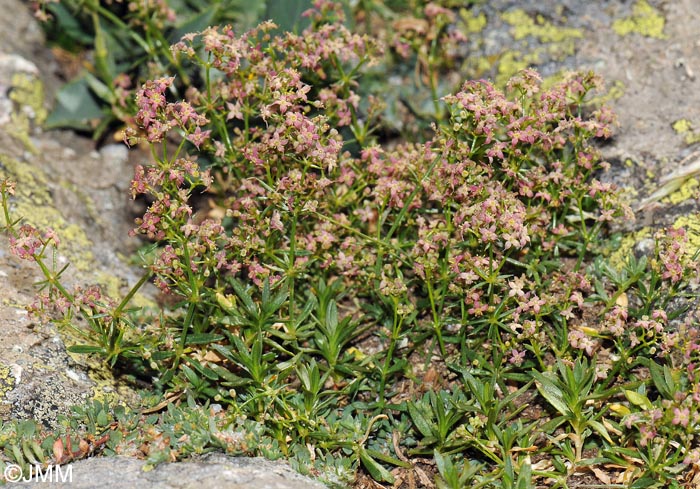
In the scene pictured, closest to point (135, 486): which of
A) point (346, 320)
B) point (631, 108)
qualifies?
point (346, 320)

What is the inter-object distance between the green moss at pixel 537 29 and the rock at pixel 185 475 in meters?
3.52

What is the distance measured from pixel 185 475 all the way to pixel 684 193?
3.10 metres

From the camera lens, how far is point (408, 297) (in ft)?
13.8

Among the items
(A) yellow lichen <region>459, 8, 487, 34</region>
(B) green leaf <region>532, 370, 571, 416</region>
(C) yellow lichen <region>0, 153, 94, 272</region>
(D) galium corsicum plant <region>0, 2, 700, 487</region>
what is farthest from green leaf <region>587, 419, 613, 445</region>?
(A) yellow lichen <region>459, 8, 487, 34</region>

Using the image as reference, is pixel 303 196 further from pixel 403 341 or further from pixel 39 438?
pixel 39 438

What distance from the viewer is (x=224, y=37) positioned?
377cm

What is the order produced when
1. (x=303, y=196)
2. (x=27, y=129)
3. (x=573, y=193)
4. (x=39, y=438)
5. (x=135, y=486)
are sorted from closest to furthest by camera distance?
(x=135, y=486)
(x=39, y=438)
(x=303, y=196)
(x=573, y=193)
(x=27, y=129)

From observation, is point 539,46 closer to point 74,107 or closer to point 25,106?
point 74,107

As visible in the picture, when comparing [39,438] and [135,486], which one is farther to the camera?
[39,438]

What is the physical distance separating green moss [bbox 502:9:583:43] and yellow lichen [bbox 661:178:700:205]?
4.73 feet

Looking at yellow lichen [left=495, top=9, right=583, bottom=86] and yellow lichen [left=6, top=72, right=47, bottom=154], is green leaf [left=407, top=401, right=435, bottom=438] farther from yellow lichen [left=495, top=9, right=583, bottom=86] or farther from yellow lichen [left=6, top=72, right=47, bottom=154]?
yellow lichen [left=6, top=72, right=47, bottom=154]

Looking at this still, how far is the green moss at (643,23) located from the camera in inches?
198

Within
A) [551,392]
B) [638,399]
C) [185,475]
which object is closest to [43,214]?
[185,475]

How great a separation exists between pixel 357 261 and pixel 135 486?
160 centimetres
